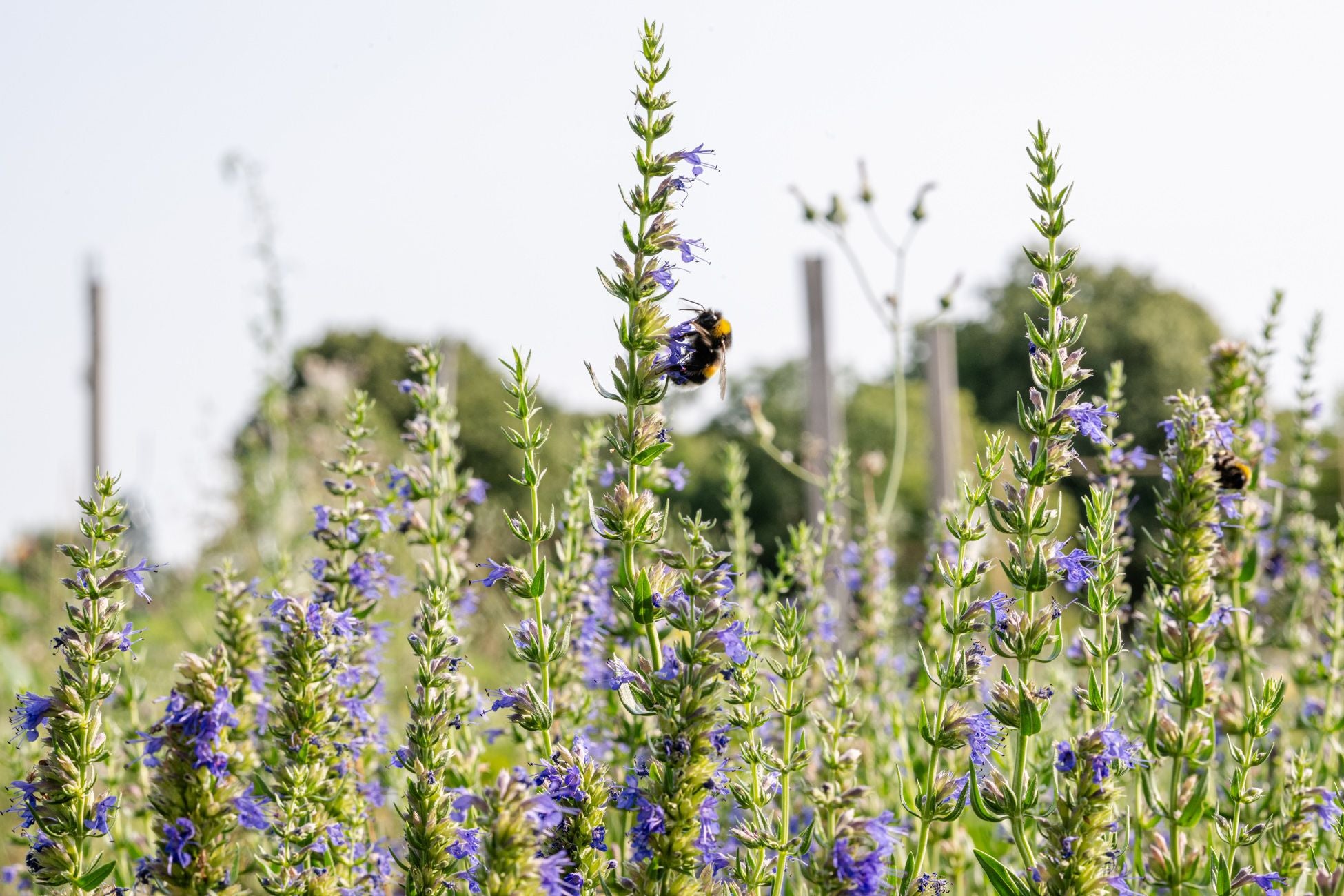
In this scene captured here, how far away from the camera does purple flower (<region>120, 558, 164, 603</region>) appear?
7.66 feet

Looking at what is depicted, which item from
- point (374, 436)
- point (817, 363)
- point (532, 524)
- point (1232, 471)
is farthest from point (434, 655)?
point (817, 363)

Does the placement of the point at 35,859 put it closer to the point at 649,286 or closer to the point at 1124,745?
the point at 649,286

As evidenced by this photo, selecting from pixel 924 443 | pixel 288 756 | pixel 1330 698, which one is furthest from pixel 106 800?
pixel 924 443

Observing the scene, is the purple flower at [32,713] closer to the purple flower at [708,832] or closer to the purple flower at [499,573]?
the purple flower at [499,573]

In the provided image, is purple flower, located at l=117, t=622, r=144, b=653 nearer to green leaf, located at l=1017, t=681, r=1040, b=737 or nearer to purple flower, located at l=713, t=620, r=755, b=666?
purple flower, located at l=713, t=620, r=755, b=666

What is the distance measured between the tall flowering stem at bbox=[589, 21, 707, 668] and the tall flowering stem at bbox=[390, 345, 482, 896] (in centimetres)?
42

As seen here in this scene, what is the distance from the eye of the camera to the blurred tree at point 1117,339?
2731cm

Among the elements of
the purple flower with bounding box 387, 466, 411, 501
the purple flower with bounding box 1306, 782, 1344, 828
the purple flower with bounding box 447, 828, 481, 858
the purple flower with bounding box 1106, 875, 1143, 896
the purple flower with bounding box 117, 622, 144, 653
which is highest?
the purple flower with bounding box 387, 466, 411, 501

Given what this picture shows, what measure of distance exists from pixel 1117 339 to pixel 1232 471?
27646 mm

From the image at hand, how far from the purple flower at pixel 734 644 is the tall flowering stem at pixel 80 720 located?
1.12 m

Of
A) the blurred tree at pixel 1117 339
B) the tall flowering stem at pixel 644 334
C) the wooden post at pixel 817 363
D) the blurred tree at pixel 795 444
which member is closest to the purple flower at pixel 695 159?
the tall flowering stem at pixel 644 334

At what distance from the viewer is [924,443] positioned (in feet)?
75.5

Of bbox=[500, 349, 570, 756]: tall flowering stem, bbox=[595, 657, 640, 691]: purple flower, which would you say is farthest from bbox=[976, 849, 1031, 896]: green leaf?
bbox=[500, 349, 570, 756]: tall flowering stem

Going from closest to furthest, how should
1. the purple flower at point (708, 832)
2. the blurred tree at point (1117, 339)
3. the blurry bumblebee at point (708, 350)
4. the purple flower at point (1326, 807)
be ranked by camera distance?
the purple flower at point (708, 832)
the purple flower at point (1326, 807)
the blurry bumblebee at point (708, 350)
the blurred tree at point (1117, 339)
